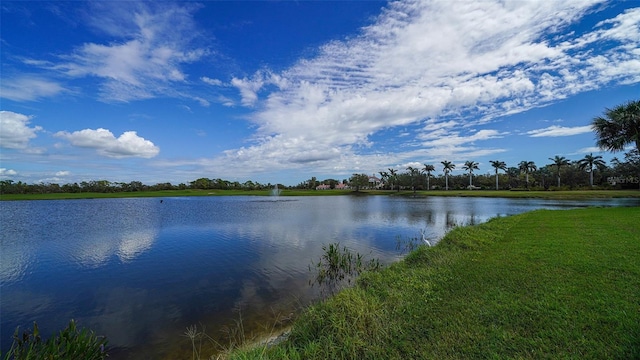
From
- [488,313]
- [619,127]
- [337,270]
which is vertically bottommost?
[337,270]

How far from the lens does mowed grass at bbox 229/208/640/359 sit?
4281mm

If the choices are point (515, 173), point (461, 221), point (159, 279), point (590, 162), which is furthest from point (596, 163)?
point (159, 279)

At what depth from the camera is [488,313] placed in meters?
5.25

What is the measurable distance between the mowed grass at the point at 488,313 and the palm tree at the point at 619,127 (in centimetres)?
2522

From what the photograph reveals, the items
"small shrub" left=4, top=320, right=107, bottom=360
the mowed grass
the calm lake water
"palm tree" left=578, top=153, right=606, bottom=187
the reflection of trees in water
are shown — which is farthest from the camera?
"palm tree" left=578, top=153, right=606, bottom=187

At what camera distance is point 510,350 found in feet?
13.7

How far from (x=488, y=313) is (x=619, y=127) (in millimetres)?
34125

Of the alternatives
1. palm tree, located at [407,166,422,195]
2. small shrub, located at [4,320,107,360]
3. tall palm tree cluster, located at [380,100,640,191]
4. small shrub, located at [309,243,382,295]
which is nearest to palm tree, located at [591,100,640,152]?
tall palm tree cluster, located at [380,100,640,191]

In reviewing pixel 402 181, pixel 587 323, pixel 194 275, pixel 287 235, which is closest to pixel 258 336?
pixel 194 275

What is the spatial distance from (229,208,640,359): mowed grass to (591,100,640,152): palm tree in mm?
25216

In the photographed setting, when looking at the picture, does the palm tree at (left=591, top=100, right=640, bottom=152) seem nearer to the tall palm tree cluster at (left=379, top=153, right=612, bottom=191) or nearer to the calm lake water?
the calm lake water

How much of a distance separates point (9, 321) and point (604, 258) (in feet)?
56.7

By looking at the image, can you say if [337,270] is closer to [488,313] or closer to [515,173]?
[488,313]

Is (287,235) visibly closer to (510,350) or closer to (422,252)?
(422,252)
